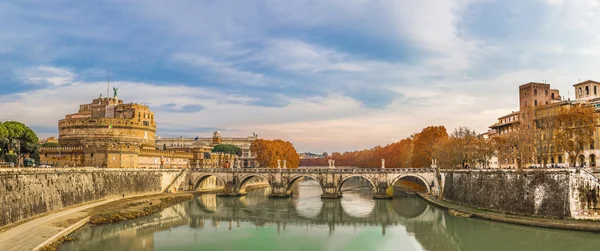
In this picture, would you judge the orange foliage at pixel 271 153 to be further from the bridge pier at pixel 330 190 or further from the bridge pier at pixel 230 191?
the bridge pier at pixel 330 190

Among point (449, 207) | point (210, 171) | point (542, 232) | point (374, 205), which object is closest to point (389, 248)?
point (542, 232)

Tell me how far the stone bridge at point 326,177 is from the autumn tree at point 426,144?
7092mm

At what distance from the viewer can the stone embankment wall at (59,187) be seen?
29.6m

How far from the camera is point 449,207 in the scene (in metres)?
43.3

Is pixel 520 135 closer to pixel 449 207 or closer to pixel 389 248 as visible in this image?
pixel 449 207

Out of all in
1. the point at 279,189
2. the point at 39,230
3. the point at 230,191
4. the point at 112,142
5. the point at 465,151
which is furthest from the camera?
the point at 112,142

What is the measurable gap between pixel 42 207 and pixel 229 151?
7258 centimetres

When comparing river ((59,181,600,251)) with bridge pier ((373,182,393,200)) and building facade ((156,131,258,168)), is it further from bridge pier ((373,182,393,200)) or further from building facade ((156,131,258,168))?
building facade ((156,131,258,168))

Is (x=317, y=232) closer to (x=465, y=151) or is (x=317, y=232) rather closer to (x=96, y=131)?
(x=465, y=151)

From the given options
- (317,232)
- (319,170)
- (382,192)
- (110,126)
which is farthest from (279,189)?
(110,126)

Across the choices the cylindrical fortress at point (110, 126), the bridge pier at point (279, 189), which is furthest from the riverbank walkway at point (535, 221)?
the cylindrical fortress at point (110, 126)

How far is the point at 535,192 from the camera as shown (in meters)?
35.0

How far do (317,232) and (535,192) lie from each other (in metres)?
16.6

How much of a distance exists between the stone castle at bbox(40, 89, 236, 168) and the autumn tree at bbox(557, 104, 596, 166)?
49067 millimetres
